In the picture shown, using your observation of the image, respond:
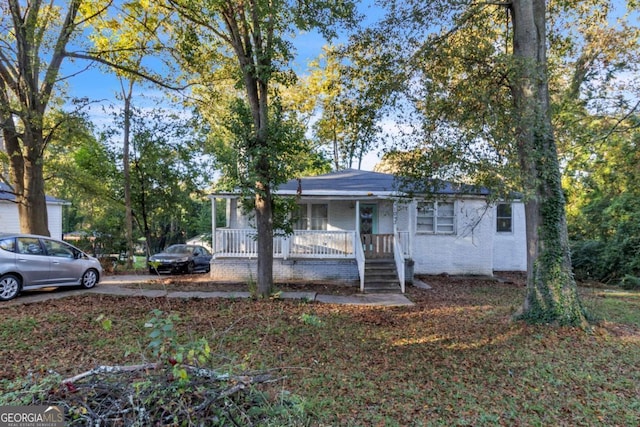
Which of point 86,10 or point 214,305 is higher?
point 86,10

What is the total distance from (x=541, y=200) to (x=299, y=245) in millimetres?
7646

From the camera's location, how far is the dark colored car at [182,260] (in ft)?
49.5

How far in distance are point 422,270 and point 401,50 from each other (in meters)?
8.95

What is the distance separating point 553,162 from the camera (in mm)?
6488

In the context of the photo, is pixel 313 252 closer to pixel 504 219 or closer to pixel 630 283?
pixel 504 219

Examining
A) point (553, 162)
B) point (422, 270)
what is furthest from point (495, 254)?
point (553, 162)

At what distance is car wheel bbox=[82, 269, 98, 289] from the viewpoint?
10.3m

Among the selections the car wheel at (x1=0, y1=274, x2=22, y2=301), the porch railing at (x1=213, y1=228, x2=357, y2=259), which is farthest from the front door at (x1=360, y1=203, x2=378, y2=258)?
the car wheel at (x1=0, y1=274, x2=22, y2=301)

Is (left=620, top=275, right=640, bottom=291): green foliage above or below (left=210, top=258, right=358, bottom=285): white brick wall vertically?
below

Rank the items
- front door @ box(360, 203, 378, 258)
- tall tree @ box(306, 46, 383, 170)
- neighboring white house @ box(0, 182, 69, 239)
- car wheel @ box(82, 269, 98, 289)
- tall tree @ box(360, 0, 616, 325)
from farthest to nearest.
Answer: neighboring white house @ box(0, 182, 69, 239), front door @ box(360, 203, 378, 258), car wheel @ box(82, 269, 98, 289), tall tree @ box(306, 46, 383, 170), tall tree @ box(360, 0, 616, 325)

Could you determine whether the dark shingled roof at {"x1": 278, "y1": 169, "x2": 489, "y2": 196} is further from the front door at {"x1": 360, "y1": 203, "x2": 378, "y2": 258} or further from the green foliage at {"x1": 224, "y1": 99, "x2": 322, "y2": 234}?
the green foliage at {"x1": 224, "y1": 99, "x2": 322, "y2": 234}

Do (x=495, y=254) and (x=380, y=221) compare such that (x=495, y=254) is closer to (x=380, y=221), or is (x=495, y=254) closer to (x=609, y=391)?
(x=380, y=221)

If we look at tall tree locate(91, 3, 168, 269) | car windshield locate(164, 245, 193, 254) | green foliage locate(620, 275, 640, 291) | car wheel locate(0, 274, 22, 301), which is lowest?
green foliage locate(620, 275, 640, 291)

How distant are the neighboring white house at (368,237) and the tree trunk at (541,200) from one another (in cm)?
328
